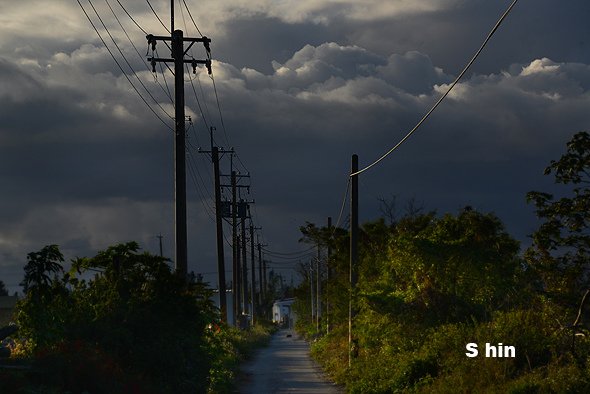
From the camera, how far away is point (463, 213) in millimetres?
32375

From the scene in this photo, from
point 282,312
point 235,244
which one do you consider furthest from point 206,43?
point 282,312

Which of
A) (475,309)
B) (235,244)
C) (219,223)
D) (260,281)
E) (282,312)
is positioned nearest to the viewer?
(475,309)

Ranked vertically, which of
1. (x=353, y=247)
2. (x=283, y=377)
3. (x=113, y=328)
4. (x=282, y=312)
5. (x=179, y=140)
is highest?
(x=179, y=140)

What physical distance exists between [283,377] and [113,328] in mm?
17557

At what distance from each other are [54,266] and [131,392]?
11.3 feet

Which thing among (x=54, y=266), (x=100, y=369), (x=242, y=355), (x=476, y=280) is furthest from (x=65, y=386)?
(x=242, y=355)

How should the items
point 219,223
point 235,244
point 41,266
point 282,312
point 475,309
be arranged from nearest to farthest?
point 41,266 < point 475,309 < point 219,223 < point 235,244 < point 282,312

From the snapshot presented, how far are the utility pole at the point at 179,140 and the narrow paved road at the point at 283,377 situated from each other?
4642 mm

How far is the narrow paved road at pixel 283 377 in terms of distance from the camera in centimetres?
3138

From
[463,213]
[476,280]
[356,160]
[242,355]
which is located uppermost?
[356,160]

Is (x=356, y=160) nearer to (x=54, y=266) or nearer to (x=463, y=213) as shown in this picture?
(x=463, y=213)

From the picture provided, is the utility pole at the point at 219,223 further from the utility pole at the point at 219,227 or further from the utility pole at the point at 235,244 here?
the utility pole at the point at 235,244

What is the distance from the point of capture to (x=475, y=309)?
28406mm

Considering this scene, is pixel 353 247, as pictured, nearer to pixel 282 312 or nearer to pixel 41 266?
pixel 41 266
